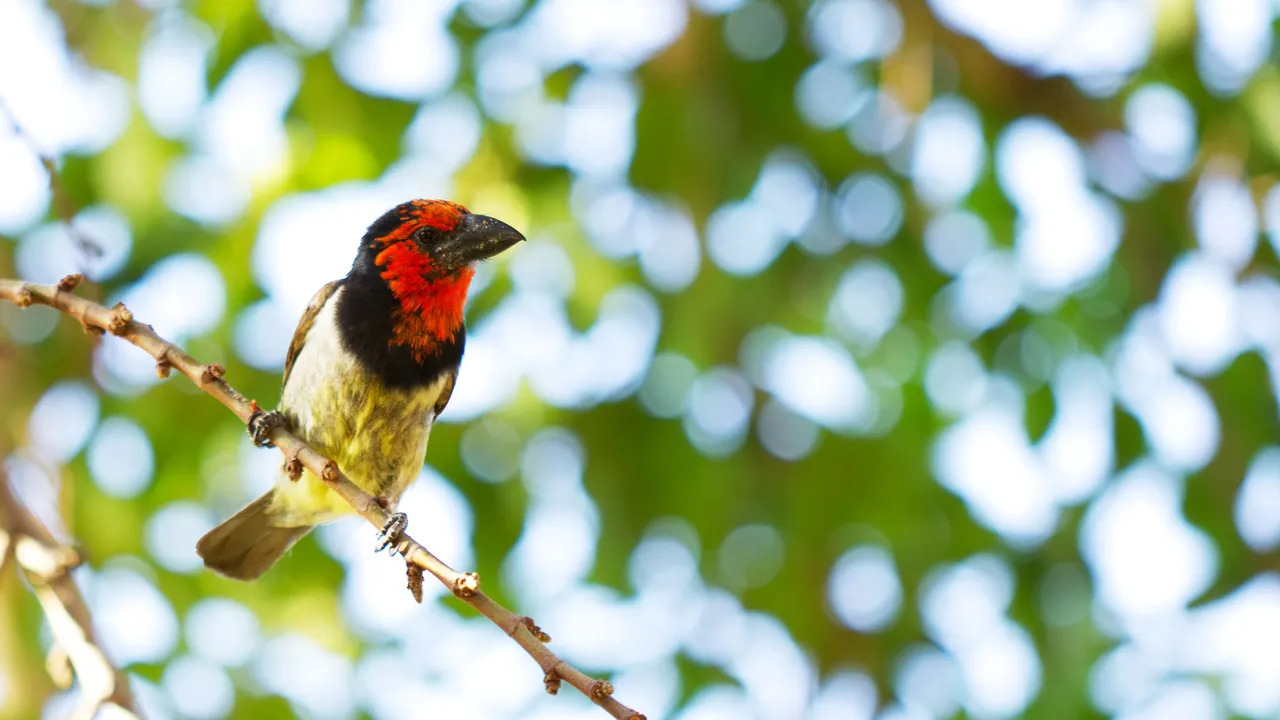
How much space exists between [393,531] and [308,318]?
46.0 inches

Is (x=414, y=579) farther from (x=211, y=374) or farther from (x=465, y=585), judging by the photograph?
(x=211, y=374)

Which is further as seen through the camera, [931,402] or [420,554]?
[931,402]

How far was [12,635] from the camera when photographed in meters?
3.71

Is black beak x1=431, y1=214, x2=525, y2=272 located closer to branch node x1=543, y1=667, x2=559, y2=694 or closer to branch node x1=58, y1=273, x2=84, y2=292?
branch node x1=58, y1=273, x2=84, y2=292

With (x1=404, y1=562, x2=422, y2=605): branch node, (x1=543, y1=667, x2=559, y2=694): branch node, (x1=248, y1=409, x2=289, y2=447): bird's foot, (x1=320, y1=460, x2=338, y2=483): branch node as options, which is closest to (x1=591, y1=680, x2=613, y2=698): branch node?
(x1=543, y1=667, x2=559, y2=694): branch node

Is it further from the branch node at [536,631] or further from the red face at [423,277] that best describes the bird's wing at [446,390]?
the branch node at [536,631]

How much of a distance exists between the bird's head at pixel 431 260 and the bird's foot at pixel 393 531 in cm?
46

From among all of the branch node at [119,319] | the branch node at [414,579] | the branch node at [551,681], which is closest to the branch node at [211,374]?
the branch node at [119,319]

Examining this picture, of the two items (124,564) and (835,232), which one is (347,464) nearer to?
(124,564)

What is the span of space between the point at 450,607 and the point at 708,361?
1.28 m

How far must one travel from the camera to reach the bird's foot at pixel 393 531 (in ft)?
6.62

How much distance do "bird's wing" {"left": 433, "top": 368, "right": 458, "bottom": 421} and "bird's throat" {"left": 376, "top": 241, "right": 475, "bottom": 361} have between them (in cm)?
8

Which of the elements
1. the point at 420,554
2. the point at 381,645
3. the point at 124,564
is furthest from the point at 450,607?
the point at 420,554

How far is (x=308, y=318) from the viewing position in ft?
10.3
